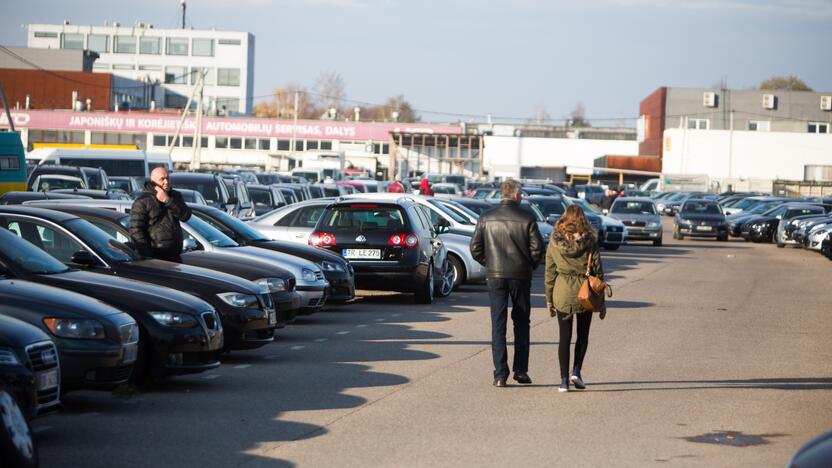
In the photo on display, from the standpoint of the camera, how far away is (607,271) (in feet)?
91.0

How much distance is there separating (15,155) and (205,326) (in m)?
18.7

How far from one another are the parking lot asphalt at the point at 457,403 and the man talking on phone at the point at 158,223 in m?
1.39

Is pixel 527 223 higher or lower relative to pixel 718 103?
lower

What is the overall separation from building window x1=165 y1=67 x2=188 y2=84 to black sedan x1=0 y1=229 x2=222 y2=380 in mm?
114691

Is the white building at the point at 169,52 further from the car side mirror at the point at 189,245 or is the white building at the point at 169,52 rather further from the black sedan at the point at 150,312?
the black sedan at the point at 150,312

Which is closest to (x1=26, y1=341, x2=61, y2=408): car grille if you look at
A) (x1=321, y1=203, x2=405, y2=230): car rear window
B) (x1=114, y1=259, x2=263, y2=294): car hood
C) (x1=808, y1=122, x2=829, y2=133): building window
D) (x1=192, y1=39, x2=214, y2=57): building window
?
(x1=114, y1=259, x2=263, y2=294): car hood

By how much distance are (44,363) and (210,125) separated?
9165 centimetres

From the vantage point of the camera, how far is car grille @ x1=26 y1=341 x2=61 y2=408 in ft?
24.0

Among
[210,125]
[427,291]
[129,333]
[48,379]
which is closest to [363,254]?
[427,291]

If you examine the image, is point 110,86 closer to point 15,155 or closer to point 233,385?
point 15,155

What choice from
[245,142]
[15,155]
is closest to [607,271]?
[15,155]

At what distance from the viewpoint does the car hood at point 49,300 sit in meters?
8.53

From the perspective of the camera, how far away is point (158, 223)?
12820mm

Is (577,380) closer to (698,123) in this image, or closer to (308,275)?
(308,275)
